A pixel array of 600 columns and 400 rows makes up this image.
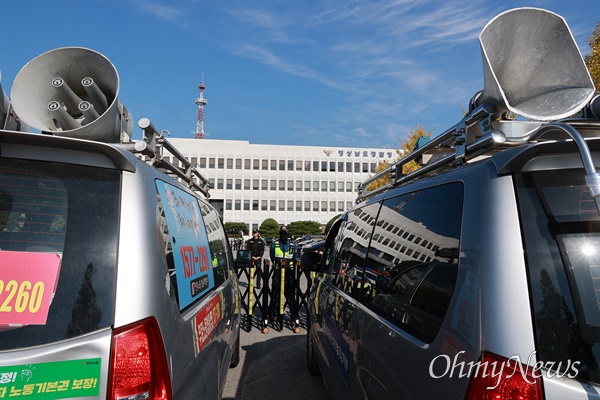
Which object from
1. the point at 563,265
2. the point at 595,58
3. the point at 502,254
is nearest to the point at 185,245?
the point at 502,254

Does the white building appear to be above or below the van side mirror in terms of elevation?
above

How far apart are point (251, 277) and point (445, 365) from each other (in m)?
6.17

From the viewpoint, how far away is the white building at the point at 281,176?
70750 mm

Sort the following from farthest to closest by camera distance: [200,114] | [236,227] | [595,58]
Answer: [200,114] → [236,227] → [595,58]

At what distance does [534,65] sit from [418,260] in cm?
139

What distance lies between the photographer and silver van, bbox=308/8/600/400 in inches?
56.3

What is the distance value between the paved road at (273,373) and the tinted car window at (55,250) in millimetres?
3338

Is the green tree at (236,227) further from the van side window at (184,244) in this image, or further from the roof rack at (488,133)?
the roof rack at (488,133)

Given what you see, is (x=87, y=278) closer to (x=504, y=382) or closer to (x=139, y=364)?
(x=139, y=364)

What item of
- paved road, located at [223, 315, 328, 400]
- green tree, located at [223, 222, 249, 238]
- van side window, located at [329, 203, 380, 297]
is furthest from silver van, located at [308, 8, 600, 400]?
green tree, located at [223, 222, 249, 238]

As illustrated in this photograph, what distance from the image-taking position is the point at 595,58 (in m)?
13.1

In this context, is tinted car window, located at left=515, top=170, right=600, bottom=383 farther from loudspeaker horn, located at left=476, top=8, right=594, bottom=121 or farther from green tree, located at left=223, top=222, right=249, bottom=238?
green tree, located at left=223, top=222, right=249, bottom=238

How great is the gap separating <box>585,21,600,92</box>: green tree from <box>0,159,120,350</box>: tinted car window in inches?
569

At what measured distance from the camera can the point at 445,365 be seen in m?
1.63
